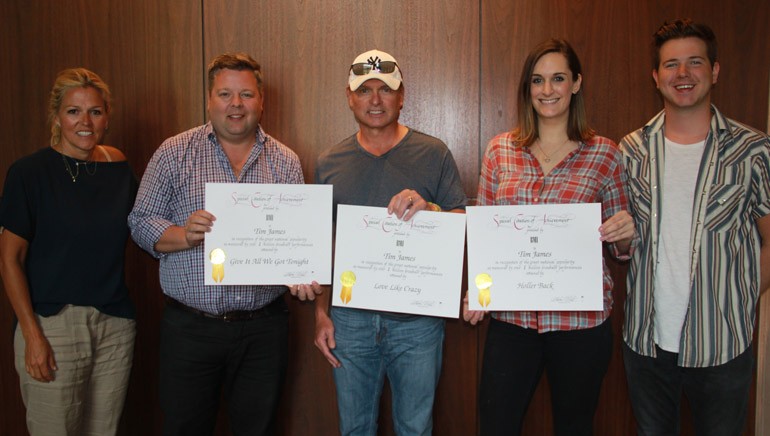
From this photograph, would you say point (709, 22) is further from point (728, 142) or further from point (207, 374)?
point (207, 374)

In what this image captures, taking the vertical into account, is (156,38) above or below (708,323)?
above

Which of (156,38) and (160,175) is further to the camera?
(156,38)

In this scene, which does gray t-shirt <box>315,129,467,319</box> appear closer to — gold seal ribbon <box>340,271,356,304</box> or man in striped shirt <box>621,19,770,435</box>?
gold seal ribbon <box>340,271,356,304</box>

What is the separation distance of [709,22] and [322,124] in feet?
6.59

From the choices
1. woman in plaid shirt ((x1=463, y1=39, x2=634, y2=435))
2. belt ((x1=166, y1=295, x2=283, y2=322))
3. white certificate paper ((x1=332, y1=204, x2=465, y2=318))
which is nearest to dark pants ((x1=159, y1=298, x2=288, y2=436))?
belt ((x1=166, y1=295, x2=283, y2=322))

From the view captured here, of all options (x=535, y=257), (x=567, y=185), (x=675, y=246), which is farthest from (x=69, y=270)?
(x=675, y=246)

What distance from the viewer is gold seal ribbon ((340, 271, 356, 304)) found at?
197 centimetres

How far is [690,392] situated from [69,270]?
251cm

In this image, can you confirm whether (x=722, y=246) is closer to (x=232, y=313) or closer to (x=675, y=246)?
(x=675, y=246)

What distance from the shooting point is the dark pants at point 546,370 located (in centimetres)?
183

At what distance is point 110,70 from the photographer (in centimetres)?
286

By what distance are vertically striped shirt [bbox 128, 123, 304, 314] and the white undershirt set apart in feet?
5.02

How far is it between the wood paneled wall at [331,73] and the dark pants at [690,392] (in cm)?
74

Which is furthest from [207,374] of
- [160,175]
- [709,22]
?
[709,22]
